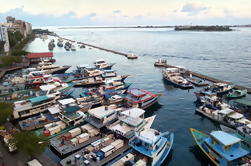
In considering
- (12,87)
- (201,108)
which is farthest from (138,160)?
(12,87)

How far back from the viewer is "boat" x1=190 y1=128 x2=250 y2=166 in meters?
22.4

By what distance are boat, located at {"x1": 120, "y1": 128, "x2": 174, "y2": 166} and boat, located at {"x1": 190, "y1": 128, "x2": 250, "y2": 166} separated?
567 centimetres

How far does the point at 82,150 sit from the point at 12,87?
3370 cm

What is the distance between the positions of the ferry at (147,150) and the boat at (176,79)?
31693mm

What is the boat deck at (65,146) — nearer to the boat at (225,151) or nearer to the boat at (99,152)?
the boat at (99,152)

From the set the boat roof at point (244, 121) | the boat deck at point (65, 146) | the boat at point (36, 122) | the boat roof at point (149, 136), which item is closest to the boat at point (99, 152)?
the boat deck at point (65, 146)

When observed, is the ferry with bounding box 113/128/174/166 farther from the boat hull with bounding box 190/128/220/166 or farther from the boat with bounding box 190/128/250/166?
the boat with bounding box 190/128/250/166

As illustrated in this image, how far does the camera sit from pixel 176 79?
57.7 metres

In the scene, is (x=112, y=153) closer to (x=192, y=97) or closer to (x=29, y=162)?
(x=29, y=162)

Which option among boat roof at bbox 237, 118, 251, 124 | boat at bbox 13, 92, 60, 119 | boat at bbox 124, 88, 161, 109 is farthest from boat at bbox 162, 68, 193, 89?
boat at bbox 13, 92, 60, 119

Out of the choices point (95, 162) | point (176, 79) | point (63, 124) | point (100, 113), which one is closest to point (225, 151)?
point (95, 162)

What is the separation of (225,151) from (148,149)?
934 cm

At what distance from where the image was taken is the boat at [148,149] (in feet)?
74.9

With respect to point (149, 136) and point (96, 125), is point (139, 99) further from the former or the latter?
point (149, 136)
